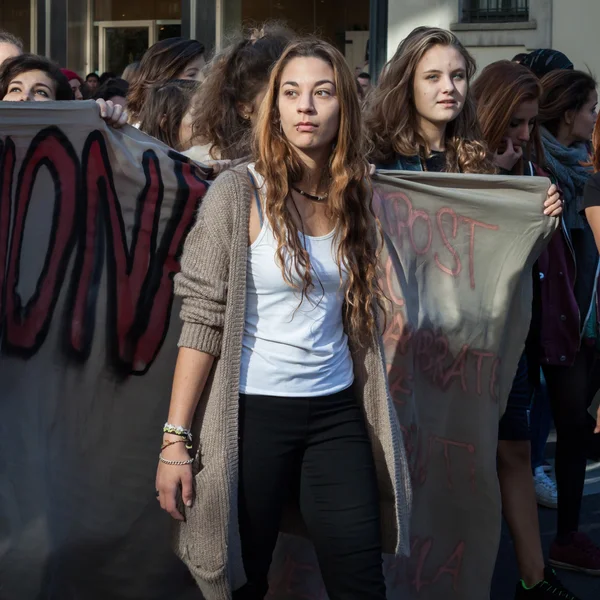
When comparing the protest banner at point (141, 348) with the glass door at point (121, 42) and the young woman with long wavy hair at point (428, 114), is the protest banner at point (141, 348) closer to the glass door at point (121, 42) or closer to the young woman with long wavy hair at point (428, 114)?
the young woman with long wavy hair at point (428, 114)

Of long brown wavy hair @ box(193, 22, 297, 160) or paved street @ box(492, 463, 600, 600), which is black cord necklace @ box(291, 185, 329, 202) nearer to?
long brown wavy hair @ box(193, 22, 297, 160)

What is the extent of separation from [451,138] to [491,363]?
0.78 meters

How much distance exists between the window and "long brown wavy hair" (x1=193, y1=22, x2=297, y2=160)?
975 cm

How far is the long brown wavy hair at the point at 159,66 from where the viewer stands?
5.05 meters

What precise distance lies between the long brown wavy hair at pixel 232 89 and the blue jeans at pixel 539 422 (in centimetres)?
227

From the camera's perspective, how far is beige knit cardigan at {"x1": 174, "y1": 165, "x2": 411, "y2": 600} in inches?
108

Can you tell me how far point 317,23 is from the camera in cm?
1524

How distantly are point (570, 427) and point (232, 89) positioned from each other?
1811 mm

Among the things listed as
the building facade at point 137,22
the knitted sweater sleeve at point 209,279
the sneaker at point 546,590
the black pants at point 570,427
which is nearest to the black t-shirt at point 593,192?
the black pants at point 570,427

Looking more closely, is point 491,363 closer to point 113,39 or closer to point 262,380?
point 262,380

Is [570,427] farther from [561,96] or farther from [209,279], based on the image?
[209,279]

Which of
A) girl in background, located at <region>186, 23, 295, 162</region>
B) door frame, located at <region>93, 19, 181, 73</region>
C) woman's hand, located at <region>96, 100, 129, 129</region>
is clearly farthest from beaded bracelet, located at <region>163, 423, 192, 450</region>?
door frame, located at <region>93, 19, 181, 73</region>

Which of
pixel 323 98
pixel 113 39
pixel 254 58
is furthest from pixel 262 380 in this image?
pixel 113 39

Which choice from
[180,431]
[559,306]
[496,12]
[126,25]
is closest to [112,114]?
[180,431]
